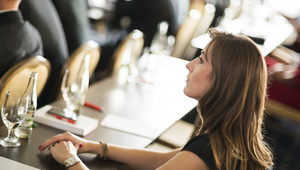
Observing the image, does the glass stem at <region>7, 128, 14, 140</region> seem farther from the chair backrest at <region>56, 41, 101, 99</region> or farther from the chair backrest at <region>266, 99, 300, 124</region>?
the chair backrest at <region>266, 99, 300, 124</region>

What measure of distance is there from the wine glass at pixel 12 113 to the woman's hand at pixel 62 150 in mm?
146

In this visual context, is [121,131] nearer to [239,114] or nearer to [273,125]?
[239,114]

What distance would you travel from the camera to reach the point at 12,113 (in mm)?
1725

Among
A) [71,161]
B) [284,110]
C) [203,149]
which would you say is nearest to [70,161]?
[71,161]

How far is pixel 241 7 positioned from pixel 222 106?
5.38 metres

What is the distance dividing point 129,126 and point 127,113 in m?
0.21

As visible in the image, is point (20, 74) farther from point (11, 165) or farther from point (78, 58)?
point (78, 58)

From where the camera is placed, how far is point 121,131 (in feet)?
7.01

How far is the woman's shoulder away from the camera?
1.59 meters

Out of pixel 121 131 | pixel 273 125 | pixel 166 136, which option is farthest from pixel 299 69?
pixel 121 131

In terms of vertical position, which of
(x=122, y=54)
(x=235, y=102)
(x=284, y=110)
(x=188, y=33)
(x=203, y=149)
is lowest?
(x=284, y=110)

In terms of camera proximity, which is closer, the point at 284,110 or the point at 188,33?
the point at 284,110

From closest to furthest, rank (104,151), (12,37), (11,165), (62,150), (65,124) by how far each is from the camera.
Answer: (11,165) < (62,150) < (104,151) < (65,124) < (12,37)

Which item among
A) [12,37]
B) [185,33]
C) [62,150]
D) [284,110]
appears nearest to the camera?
[62,150]
